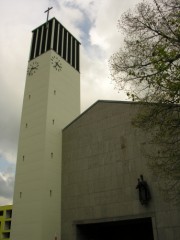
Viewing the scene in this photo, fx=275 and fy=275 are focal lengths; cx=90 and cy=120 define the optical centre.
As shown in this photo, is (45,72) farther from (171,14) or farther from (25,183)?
(171,14)

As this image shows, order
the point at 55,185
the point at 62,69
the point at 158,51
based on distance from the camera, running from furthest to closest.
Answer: the point at 62,69, the point at 55,185, the point at 158,51

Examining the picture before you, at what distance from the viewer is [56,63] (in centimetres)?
2606

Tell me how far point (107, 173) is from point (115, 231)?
5.20 meters

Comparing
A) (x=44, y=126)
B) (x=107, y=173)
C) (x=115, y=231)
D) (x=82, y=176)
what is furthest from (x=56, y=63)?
(x=115, y=231)

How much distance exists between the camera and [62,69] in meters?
26.8

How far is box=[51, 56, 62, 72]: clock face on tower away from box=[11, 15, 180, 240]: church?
0.61 feet

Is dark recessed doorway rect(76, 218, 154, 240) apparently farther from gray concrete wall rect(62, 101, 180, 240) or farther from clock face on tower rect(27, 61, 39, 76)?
clock face on tower rect(27, 61, 39, 76)

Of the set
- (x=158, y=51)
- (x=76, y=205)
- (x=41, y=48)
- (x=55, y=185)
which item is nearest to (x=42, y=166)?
(x=55, y=185)

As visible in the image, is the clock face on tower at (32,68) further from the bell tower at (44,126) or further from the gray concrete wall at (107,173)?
the gray concrete wall at (107,173)

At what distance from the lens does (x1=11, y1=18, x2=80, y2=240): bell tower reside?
19.6 m

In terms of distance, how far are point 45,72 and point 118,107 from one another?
8078 mm

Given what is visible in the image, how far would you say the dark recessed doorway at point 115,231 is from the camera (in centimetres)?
1972

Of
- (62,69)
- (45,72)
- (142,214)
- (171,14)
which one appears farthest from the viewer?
(62,69)

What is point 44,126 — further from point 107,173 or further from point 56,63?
point 56,63
